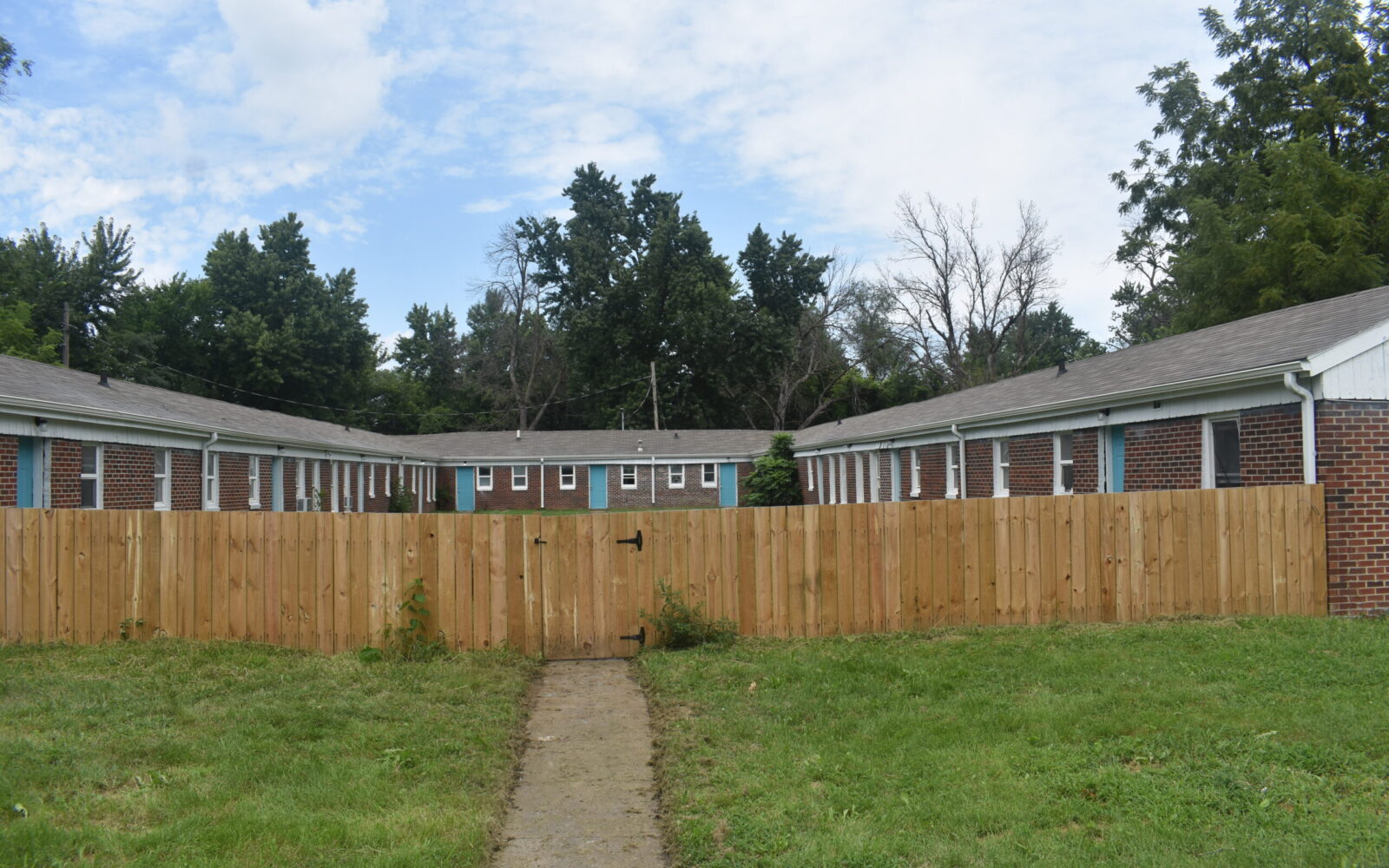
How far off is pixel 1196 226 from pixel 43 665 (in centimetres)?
3440

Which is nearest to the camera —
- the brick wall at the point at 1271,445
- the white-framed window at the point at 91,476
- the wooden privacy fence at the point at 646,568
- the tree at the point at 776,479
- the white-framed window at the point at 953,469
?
the wooden privacy fence at the point at 646,568

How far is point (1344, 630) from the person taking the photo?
933cm

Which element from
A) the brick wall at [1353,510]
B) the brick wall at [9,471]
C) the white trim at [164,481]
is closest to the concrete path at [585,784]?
the brick wall at [1353,510]

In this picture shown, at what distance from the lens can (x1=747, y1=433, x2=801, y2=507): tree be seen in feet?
117

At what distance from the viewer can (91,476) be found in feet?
54.1

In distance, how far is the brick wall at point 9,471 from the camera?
13.8 m

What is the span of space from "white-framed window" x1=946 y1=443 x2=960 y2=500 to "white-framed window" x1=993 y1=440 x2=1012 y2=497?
1867mm

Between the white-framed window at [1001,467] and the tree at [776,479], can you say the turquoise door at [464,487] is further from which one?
the white-framed window at [1001,467]

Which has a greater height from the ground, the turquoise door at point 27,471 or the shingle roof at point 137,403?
the shingle roof at point 137,403

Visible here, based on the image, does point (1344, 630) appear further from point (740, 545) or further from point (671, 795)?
point (671, 795)

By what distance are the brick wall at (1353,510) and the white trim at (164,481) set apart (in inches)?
744

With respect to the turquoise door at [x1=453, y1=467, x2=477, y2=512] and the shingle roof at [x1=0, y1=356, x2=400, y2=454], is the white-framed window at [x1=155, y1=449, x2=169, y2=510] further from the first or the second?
the turquoise door at [x1=453, y1=467, x2=477, y2=512]

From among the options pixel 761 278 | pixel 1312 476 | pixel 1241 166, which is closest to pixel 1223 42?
pixel 1241 166

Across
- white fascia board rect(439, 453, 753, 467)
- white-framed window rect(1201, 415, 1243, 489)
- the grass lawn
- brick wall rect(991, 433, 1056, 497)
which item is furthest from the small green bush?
white fascia board rect(439, 453, 753, 467)
